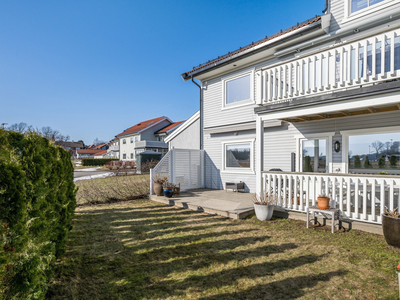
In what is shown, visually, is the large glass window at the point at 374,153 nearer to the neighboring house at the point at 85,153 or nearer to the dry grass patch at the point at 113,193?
the dry grass patch at the point at 113,193

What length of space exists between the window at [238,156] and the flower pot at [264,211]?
3261mm

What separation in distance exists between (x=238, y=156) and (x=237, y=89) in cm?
299

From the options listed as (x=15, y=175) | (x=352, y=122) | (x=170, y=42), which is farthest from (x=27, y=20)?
(x=352, y=122)

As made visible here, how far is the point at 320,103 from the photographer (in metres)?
5.17

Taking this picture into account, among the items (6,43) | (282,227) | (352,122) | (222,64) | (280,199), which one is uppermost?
(6,43)

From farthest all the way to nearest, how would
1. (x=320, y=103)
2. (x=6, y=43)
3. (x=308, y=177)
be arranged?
1. (x=6, y=43)
2. (x=308, y=177)
3. (x=320, y=103)

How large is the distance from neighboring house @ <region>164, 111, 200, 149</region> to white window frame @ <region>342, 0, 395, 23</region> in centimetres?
687

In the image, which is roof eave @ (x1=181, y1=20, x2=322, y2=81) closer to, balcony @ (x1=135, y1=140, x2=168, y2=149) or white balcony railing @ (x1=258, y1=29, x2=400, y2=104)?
white balcony railing @ (x1=258, y1=29, x2=400, y2=104)

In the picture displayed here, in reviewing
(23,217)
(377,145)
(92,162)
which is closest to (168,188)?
(23,217)

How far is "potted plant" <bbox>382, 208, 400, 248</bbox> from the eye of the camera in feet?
12.7

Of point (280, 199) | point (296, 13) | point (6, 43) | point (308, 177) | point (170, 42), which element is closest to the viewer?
point (308, 177)

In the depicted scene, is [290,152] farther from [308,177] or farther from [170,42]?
[170,42]

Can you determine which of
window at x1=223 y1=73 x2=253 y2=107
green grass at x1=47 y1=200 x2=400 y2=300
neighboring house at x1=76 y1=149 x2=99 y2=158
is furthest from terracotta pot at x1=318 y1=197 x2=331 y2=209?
neighboring house at x1=76 y1=149 x2=99 y2=158

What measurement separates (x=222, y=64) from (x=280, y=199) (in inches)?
246
